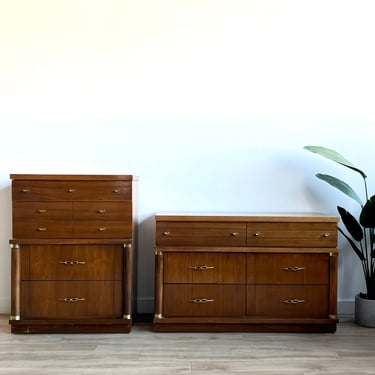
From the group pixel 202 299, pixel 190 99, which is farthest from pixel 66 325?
pixel 190 99

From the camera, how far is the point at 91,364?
7.36ft

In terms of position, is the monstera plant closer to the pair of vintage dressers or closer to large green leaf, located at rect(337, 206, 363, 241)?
large green leaf, located at rect(337, 206, 363, 241)

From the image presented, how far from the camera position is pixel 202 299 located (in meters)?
2.71

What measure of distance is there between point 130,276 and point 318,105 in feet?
6.06

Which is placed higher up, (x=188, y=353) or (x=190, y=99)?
(x=190, y=99)

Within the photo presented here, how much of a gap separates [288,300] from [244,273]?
33 cm

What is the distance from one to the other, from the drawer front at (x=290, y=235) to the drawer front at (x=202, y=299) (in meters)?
0.34

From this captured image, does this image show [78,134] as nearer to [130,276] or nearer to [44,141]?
[44,141]

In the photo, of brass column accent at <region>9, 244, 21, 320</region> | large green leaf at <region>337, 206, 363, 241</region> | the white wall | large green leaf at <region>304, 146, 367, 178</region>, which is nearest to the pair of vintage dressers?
brass column accent at <region>9, 244, 21, 320</region>

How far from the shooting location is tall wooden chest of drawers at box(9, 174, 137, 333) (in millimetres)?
2650

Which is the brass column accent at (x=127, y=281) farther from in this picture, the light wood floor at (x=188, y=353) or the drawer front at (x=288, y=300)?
the drawer front at (x=288, y=300)

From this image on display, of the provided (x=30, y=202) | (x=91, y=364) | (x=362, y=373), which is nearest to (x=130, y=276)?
(x=91, y=364)

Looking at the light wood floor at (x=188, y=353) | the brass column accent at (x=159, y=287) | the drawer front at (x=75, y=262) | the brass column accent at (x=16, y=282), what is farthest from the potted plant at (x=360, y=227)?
the brass column accent at (x=16, y=282)

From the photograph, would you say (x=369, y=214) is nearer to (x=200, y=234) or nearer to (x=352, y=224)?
(x=352, y=224)
